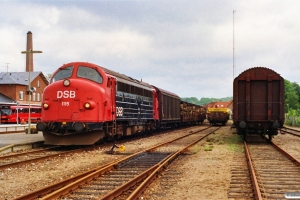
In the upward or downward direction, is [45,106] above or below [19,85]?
below

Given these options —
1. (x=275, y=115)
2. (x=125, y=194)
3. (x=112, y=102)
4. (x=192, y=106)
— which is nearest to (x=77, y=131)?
(x=112, y=102)

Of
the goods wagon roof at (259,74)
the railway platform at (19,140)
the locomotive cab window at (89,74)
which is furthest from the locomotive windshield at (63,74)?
the goods wagon roof at (259,74)

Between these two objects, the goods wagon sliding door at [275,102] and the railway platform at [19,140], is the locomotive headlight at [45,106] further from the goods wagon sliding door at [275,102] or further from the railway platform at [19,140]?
the goods wagon sliding door at [275,102]

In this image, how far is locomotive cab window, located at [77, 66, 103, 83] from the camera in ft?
50.4

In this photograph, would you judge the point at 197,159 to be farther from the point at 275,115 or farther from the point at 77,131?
the point at 275,115

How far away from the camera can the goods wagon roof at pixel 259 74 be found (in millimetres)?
17767

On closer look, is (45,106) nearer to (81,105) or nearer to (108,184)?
(81,105)

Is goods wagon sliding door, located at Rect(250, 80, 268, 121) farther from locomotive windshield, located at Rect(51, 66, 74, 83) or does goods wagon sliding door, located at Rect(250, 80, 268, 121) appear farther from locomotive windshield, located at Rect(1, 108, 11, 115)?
locomotive windshield, located at Rect(1, 108, 11, 115)

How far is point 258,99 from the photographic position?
18.1 m

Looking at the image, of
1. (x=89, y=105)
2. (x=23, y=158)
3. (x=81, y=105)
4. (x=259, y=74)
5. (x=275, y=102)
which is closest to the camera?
(x=23, y=158)

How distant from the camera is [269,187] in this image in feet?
25.3

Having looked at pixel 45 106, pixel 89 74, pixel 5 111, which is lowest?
pixel 5 111

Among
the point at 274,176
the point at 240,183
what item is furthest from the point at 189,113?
the point at 240,183

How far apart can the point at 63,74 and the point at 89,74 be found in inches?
45.0
